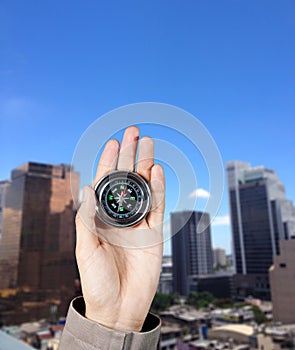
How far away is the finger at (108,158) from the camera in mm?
428

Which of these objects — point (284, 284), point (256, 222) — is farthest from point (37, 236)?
point (256, 222)

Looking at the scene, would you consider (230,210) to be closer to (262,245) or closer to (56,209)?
(262,245)

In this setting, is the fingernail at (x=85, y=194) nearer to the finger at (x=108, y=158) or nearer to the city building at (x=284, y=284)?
the finger at (x=108, y=158)

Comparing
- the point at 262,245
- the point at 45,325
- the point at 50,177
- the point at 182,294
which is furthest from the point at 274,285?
the point at 50,177

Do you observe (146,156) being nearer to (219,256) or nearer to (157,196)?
(157,196)

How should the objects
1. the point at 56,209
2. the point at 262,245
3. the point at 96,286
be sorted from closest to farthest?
the point at 96,286, the point at 56,209, the point at 262,245

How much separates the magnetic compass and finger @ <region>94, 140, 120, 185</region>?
20 millimetres

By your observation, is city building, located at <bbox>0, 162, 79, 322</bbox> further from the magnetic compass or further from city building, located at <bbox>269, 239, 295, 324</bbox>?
the magnetic compass

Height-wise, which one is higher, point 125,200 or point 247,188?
point 247,188

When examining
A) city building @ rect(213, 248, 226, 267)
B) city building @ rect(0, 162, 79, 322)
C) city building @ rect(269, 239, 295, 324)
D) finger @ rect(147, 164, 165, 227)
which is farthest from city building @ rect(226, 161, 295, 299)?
finger @ rect(147, 164, 165, 227)

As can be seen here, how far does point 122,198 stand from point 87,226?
6cm

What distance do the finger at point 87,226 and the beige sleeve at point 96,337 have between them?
73mm

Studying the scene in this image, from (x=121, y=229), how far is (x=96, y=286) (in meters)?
0.07

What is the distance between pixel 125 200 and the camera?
401mm
